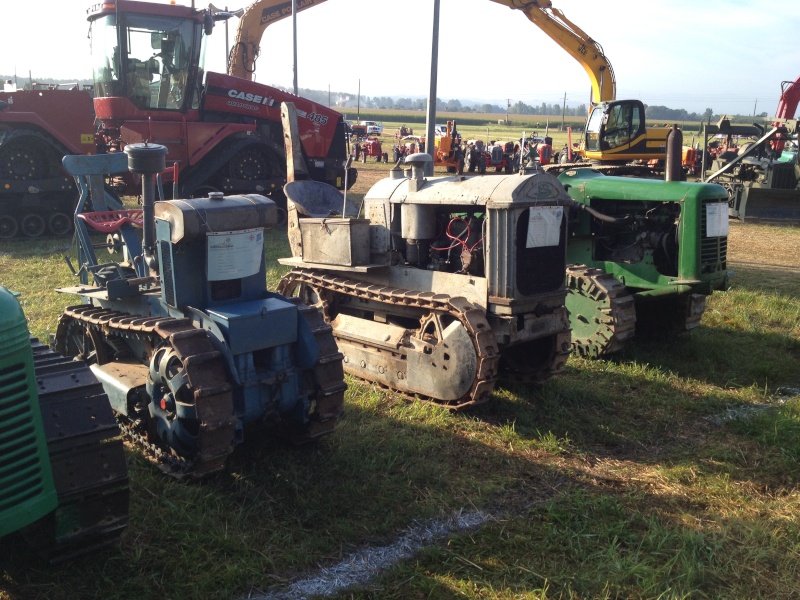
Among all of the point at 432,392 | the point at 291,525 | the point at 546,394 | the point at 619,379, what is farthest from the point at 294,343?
the point at 619,379

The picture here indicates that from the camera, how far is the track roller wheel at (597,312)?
677 centimetres

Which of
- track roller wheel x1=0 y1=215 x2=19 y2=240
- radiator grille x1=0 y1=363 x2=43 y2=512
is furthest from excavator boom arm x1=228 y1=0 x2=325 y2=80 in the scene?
radiator grille x1=0 y1=363 x2=43 y2=512

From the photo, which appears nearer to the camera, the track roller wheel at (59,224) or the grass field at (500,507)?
the grass field at (500,507)

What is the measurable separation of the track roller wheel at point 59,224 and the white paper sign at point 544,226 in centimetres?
1045

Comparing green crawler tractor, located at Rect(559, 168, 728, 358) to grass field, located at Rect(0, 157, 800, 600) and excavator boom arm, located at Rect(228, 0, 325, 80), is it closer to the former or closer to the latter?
grass field, located at Rect(0, 157, 800, 600)

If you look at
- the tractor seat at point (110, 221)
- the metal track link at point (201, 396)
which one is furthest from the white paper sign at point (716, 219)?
the tractor seat at point (110, 221)

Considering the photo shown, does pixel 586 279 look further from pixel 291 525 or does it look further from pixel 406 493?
pixel 291 525

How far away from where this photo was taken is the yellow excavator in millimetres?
16891

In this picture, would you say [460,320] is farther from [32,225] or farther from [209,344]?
[32,225]

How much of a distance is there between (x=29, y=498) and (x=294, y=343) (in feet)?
6.41

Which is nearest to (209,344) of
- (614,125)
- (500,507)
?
(500,507)

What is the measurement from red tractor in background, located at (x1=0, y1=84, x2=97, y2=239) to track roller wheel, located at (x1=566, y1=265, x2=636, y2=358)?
9611mm

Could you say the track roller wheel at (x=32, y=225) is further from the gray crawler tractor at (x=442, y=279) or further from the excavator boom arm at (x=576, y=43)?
the excavator boom arm at (x=576, y=43)

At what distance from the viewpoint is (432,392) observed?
5.75 metres
